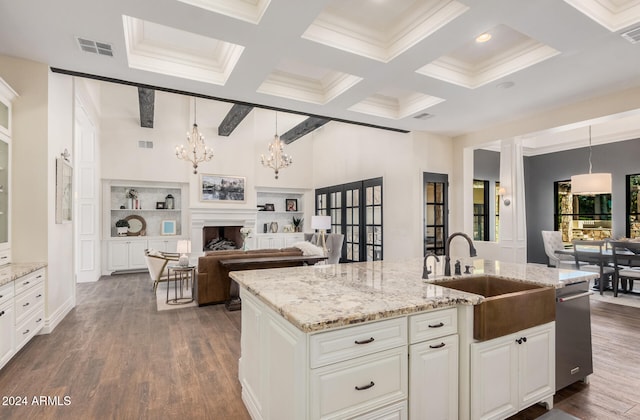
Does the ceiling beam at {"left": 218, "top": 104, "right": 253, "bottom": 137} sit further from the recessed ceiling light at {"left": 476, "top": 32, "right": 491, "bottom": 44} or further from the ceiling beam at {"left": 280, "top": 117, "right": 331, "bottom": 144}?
the recessed ceiling light at {"left": 476, "top": 32, "right": 491, "bottom": 44}

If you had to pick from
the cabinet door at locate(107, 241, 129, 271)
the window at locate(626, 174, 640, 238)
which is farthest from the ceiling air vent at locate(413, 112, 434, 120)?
the cabinet door at locate(107, 241, 129, 271)

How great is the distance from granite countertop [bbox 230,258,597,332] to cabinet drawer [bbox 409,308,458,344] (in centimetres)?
5

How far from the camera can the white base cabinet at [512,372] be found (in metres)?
1.87

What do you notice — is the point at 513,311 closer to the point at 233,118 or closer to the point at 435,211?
the point at 435,211

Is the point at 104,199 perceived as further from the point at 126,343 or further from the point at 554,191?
the point at 554,191

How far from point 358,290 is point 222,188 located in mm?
7186

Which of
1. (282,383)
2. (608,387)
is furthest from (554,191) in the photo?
(282,383)

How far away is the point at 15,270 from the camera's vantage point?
3041 millimetres

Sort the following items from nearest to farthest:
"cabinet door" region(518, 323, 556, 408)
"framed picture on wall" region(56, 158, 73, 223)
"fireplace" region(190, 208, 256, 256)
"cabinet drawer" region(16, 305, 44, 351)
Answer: "cabinet door" region(518, 323, 556, 408) → "cabinet drawer" region(16, 305, 44, 351) → "framed picture on wall" region(56, 158, 73, 223) → "fireplace" region(190, 208, 256, 256)

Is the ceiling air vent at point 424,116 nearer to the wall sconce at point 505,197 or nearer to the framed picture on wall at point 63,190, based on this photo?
the wall sconce at point 505,197

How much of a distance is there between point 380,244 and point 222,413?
17.1 feet

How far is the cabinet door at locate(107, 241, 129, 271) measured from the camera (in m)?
7.43

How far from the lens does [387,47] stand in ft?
11.1

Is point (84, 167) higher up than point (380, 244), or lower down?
higher up
